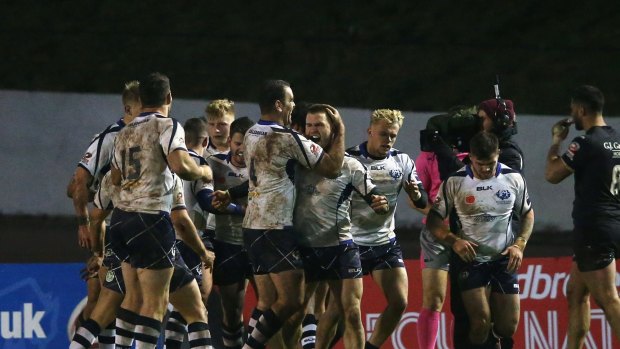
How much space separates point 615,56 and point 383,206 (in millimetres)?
13023

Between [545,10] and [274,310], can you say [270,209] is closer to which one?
[274,310]

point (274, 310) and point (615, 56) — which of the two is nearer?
point (274, 310)

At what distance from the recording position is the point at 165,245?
29.3 ft

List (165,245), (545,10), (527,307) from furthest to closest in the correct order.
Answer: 1. (545,10)
2. (527,307)
3. (165,245)

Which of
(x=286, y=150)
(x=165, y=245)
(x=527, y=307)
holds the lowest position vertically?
(x=527, y=307)

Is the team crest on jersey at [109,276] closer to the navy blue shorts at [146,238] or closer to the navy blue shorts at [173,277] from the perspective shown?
the navy blue shorts at [173,277]

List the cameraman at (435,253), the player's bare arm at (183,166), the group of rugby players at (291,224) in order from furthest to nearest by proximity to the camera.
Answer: the cameraman at (435,253), the group of rugby players at (291,224), the player's bare arm at (183,166)

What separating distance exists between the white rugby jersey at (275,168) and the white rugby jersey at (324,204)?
363 millimetres

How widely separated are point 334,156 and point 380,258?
56.7 inches

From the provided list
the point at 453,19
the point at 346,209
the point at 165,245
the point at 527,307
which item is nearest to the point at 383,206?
the point at 346,209

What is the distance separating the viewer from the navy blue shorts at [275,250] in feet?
30.8

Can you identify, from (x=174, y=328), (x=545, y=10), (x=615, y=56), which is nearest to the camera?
(x=174, y=328)

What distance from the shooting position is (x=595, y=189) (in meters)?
10.5

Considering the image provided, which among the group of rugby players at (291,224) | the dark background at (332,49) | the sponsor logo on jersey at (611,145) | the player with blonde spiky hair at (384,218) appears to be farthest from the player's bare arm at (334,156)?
the dark background at (332,49)
